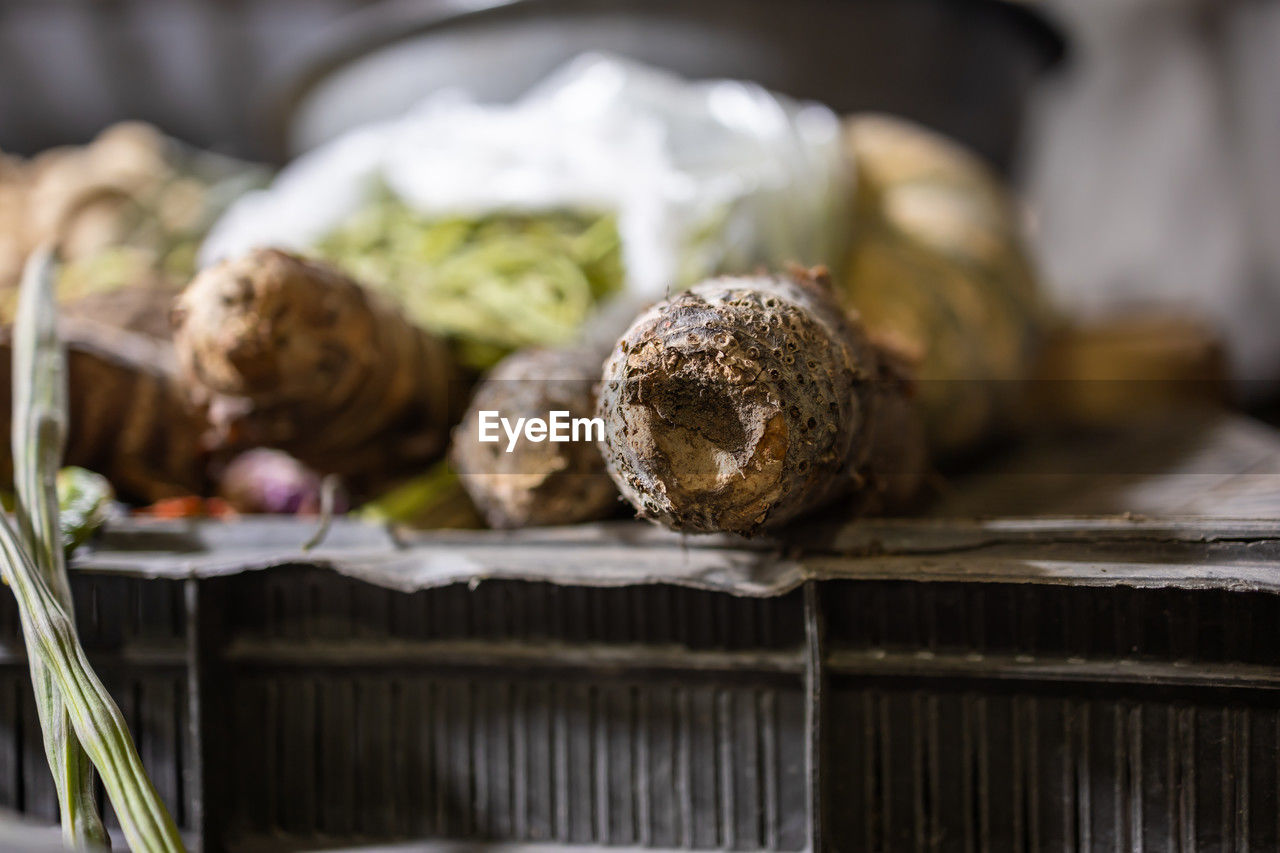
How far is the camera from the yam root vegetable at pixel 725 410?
1.44 feet

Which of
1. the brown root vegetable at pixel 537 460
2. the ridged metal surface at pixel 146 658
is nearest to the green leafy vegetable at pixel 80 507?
the ridged metal surface at pixel 146 658

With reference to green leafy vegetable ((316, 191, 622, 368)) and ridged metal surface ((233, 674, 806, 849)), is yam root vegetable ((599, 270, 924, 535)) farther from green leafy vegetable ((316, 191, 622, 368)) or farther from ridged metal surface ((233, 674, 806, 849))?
green leafy vegetable ((316, 191, 622, 368))

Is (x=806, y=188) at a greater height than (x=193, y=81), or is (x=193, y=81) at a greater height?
(x=193, y=81)

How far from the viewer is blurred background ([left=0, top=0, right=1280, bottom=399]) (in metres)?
1.41

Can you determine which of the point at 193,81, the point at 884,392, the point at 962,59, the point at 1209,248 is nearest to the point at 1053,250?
the point at 1209,248

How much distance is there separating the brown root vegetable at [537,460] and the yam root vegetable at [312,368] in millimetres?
122

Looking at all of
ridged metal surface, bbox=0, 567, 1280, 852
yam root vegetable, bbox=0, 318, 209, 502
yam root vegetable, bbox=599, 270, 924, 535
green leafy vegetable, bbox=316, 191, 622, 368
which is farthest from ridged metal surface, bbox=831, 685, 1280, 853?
yam root vegetable, bbox=0, 318, 209, 502

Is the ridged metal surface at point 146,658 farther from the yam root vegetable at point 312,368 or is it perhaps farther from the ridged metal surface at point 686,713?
the yam root vegetable at point 312,368

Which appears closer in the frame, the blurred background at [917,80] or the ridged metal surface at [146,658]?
the ridged metal surface at [146,658]

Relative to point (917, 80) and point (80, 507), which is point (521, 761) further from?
point (917, 80)

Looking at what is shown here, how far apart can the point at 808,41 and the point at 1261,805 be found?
126 centimetres

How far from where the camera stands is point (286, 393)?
671 millimetres

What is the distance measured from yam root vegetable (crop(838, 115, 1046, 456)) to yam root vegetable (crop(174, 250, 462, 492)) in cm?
45

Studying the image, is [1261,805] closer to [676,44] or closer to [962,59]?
[676,44]
